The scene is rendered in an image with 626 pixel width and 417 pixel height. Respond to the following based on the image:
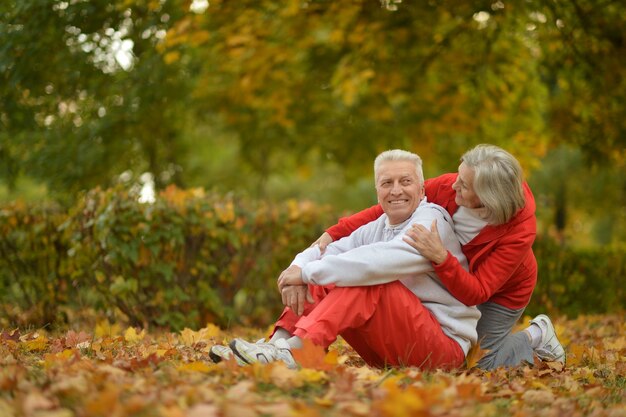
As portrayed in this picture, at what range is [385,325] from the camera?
3.65 m

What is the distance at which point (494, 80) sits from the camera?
378 inches

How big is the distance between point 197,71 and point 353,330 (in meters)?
7.40

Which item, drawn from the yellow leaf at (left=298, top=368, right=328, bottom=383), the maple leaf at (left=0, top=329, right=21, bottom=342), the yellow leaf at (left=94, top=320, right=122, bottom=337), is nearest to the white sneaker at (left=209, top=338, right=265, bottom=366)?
the yellow leaf at (left=298, top=368, right=328, bottom=383)

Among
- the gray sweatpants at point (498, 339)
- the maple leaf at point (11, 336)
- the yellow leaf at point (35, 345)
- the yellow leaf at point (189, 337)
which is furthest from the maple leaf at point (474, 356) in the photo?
the maple leaf at point (11, 336)

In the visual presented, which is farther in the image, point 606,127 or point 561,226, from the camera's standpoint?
point 561,226

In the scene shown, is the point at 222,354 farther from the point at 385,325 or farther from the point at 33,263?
the point at 33,263

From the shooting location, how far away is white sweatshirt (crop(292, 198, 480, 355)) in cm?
354

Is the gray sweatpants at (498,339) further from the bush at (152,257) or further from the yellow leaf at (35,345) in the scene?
the bush at (152,257)

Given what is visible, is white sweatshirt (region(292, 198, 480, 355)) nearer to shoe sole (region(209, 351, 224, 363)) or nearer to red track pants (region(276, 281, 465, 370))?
red track pants (region(276, 281, 465, 370))

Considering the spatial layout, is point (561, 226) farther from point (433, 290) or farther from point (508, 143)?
point (433, 290)

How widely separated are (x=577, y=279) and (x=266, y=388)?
6.06 metres

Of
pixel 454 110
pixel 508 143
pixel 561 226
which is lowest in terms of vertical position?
pixel 561 226

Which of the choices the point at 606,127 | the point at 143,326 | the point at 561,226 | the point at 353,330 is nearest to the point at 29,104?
the point at 143,326

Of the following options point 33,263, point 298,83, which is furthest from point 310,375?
point 298,83
